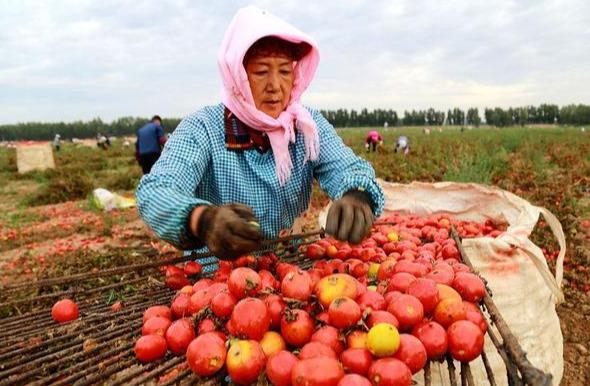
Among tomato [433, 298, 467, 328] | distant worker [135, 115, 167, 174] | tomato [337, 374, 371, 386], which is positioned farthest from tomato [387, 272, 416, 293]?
distant worker [135, 115, 167, 174]

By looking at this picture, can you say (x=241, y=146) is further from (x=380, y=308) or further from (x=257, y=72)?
(x=380, y=308)

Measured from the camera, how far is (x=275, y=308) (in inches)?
52.9

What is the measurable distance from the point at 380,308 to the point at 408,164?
9.34m

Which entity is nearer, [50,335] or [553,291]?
[50,335]

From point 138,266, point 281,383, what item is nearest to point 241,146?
point 138,266

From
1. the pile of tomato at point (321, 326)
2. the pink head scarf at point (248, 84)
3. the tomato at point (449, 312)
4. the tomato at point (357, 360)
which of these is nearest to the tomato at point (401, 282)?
the pile of tomato at point (321, 326)

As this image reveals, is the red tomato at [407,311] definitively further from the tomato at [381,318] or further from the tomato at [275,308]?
the tomato at [275,308]

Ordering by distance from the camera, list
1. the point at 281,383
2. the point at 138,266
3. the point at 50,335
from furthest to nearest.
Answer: the point at 138,266, the point at 50,335, the point at 281,383

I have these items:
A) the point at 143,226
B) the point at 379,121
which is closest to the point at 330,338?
the point at 143,226

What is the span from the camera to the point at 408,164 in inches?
406

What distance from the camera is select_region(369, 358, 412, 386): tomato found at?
3.56 feet

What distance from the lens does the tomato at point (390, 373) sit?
1.08 m

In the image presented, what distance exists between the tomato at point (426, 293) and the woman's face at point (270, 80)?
114cm

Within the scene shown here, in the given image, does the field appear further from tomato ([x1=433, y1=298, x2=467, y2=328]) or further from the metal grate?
the metal grate
